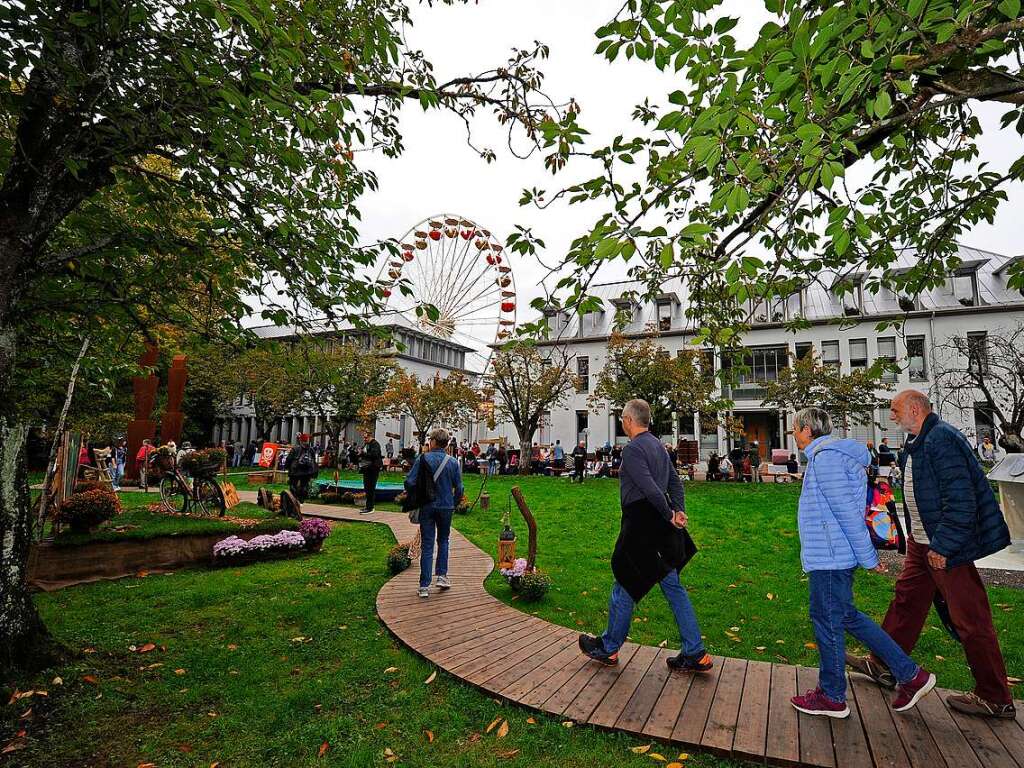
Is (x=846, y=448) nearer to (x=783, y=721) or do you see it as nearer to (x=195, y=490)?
(x=783, y=721)

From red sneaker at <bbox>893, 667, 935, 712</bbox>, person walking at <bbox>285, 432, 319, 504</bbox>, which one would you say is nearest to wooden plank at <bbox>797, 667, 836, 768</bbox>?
red sneaker at <bbox>893, 667, 935, 712</bbox>

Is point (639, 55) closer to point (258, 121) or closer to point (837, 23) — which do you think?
point (837, 23)

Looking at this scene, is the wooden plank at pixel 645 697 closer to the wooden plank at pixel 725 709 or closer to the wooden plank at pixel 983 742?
the wooden plank at pixel 725 709

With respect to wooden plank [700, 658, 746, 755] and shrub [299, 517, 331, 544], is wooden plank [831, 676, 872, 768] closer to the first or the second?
wooden plank [700, 658, 746, 755]

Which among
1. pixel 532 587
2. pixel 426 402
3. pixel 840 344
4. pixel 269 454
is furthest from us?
pixel 840 344

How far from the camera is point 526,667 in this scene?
14.5 ft

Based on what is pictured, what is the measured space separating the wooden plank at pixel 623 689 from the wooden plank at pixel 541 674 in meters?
0.51

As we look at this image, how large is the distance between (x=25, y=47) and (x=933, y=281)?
910 centimetres

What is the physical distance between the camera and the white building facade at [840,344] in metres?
33.2

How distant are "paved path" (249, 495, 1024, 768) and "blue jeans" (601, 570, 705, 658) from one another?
230 mm

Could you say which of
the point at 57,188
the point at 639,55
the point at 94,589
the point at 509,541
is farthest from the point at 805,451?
the point at 94,589

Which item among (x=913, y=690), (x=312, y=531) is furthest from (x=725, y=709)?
(x=312, y=531)

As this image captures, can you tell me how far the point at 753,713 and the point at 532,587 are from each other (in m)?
3.14

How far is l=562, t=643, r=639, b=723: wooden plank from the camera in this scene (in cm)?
363
